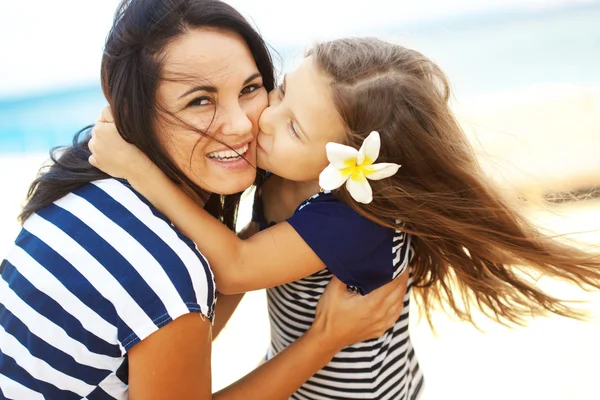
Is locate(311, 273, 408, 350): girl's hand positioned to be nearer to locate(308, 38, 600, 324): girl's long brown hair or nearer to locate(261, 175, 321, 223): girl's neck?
locate(308, 38, 600, 324): girl's long brown hair

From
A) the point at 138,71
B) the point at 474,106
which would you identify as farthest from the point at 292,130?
the point at 474,106

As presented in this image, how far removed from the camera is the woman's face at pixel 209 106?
147cm

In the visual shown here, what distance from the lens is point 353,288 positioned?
1.72 m

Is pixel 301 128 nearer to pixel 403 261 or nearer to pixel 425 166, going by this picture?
pixel 425 166

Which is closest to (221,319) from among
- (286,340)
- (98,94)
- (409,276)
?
(286,340)

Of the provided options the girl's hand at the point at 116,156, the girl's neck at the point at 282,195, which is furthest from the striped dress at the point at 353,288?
the girl's hand at the point at 116,156

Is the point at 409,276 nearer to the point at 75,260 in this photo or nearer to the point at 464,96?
the point at 75,260

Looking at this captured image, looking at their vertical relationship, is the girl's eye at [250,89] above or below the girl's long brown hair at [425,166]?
above

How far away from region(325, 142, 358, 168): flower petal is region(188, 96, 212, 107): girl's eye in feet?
1.07

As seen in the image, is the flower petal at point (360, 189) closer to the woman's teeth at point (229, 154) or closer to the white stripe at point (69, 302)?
the woman's teeth at point (229, 154)

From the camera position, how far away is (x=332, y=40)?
71.1 inches

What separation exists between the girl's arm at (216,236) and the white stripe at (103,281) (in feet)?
0.79

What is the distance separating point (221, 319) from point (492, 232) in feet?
3.04

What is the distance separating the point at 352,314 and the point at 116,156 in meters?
0.75
